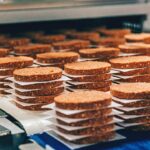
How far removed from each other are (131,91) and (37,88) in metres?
0.48

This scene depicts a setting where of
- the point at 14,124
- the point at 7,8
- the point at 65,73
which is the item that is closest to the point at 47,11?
the point at 7,8

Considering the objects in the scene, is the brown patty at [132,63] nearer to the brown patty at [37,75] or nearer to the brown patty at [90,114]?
the brown patty at [37,75]

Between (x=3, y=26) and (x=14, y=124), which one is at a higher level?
(x=3, y=26)

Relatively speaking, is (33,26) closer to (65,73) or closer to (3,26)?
(3,26)

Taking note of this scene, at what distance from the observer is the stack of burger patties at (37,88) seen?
216 centimetres

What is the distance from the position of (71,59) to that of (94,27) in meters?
1.19

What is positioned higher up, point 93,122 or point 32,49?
point 32,49

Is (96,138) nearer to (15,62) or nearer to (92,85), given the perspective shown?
(92,85)

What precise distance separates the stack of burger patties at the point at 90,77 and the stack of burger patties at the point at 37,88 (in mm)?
108

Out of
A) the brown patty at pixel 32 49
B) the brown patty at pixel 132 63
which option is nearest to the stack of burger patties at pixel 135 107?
the brown patty at pixel 132 63

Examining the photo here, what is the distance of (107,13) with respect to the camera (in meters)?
3.40

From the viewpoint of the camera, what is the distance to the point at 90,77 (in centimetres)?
226

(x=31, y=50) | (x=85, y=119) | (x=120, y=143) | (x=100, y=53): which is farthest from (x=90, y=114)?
(x=31, y=50)

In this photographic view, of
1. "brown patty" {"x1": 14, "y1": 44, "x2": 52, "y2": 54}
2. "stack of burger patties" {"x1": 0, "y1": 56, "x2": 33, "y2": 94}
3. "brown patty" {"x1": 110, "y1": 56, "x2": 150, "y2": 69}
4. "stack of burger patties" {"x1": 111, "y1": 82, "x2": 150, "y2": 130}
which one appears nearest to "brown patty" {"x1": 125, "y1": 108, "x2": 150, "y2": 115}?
"stack of burger patties" {"x1": 111, "y1": 82, "x2": 150, "y2": 130}
